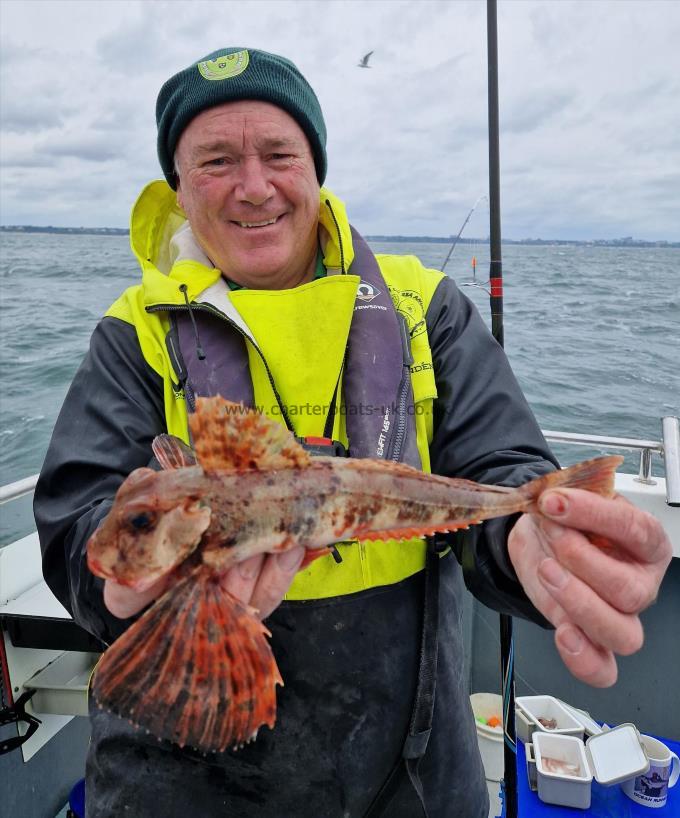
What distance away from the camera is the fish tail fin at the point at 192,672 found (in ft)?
5.87

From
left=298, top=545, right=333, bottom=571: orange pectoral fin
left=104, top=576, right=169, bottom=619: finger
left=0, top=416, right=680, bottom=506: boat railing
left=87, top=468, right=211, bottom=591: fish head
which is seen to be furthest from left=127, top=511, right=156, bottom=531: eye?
left=0, top=416, right=680, bottom=506: boat railing

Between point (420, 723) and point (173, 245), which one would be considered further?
point (173, 245)

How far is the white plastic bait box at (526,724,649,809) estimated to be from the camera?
375 centimetres

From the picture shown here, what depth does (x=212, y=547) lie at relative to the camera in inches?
72.7

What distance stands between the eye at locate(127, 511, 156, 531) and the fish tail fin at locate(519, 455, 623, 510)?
1.14 metres

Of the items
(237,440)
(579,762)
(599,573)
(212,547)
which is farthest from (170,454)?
(579,762)

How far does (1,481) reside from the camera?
12.0 meters

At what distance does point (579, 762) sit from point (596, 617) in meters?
2.75

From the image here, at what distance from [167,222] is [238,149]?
92 cm

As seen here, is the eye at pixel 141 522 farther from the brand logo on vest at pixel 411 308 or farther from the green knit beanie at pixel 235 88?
the green knit beanie at pixel 235 88

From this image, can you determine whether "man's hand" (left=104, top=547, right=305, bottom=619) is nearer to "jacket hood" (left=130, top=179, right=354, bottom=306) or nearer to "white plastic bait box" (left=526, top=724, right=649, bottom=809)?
"jacket hood" (left=130, top=179, right=354, bottom=306)

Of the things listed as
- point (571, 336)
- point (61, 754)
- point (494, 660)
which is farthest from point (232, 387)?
point (571, 336)

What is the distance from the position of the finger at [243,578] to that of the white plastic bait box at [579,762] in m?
2.84

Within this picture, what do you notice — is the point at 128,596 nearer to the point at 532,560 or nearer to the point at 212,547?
the point at 212,547
